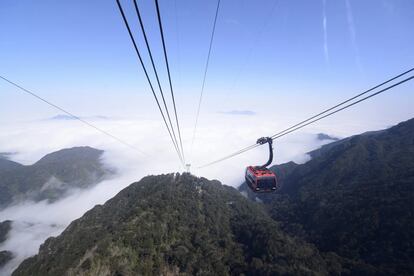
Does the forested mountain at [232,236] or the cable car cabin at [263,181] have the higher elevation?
the cable car cabin at [263,181]

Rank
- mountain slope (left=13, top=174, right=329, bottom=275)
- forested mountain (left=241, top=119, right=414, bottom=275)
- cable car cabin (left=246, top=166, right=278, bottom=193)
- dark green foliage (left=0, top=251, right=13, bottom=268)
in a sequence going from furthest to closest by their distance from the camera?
dark green foliage (left=0, top=251, right=13, bottom=268) → forested mountain (left=241, top=119, right=414, bottom=275) → mountain slope (left=13, top=174, right=329, bottom=275) → cable car cabin (left=246, top=166, right=278, bottom=193)

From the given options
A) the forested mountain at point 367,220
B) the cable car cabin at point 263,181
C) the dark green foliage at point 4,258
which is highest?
the cable car cabin at point 263,181

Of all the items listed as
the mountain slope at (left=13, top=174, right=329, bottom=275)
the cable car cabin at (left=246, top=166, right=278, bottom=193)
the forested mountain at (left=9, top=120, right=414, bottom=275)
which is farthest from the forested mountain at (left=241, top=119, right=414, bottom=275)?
the cable car cabin at (left=246, top=166, right=278, bottom=193)

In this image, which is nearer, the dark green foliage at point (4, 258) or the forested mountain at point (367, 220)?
the forested mountain at point (367, 220)

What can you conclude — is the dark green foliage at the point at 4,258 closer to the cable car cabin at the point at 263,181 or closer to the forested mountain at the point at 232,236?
the forested mountain at the point at 232,236

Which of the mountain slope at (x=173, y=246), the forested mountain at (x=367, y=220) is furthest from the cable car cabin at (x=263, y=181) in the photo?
the forested mountain at (x=367, y=220)

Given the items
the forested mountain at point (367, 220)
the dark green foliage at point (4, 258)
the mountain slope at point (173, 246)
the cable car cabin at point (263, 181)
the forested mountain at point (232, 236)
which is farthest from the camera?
the dark green foliage at point (4, 258)

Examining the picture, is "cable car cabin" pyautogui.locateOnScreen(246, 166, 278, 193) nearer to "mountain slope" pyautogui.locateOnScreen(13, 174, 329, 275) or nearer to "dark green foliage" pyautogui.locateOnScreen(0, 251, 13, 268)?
"mountain slope" pyautogui.locateOnScreen(13, 174, 329, 275)

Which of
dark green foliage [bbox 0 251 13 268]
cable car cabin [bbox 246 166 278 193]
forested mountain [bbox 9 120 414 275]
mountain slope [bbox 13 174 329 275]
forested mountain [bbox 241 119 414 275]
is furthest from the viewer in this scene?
dark green foliage [bbox 0 251 13 268]

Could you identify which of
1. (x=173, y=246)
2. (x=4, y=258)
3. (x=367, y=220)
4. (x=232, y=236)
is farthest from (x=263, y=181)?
(x=4, y=258)
